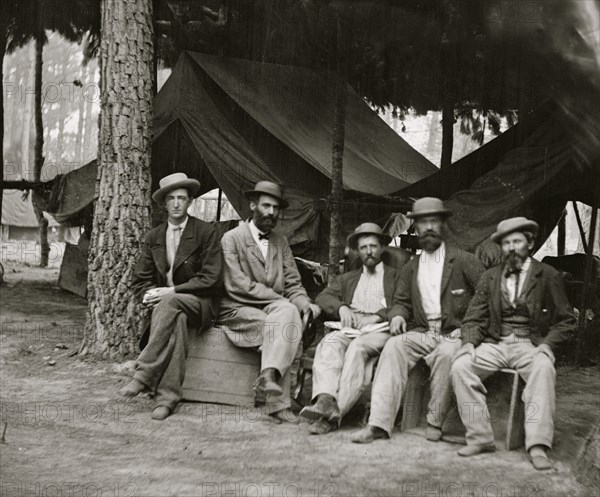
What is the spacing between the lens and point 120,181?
249 inches

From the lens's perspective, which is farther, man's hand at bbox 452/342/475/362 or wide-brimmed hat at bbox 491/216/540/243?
wide-brimmed hat at bbox 491/216/540/243

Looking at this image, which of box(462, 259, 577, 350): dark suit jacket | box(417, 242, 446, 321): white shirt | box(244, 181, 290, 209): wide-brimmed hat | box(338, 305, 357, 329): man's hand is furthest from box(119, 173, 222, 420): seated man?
box(462, 259, 577, 350): dark suit jacket

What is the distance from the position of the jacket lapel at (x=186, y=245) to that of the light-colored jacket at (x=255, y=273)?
0.83ft

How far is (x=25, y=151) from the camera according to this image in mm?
35938

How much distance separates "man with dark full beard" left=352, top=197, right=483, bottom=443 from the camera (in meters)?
4.45

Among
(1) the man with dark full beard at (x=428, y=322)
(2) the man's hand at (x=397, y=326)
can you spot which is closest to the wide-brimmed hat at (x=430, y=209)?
(1) the man with dark full beard at (x=428, y=322)

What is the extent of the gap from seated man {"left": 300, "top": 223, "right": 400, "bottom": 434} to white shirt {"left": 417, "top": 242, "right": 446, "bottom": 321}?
195 mm

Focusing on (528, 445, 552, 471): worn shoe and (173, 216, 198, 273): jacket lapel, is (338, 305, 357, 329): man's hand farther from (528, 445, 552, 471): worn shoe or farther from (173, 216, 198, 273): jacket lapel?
(528, 445, 552, 471): worn shoe

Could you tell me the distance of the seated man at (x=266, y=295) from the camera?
4.88 metres

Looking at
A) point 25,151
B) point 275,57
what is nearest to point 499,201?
point 275,57

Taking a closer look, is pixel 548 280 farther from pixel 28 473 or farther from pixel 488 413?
pixel 28 473

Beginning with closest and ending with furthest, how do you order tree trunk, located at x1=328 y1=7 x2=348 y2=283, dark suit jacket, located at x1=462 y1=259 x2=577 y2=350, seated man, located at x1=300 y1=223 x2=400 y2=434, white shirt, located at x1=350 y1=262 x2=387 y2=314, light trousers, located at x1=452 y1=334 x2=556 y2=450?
light trousers, located at x1=452 y1=334 x2=556 y2=450 < dark suit jacket, located at x1=462 y1=259 x2=577 y2=350 < seated man, located at x1=300 y1=223 x2=400 y2=434 < white shirt, located at x1=350 y1=262 x2=387 y2=314 < tree trunk, located at x1=328 y1=7 x2=348 y2=283

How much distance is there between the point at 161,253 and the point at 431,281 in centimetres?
195

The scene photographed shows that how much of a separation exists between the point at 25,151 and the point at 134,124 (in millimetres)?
32167
